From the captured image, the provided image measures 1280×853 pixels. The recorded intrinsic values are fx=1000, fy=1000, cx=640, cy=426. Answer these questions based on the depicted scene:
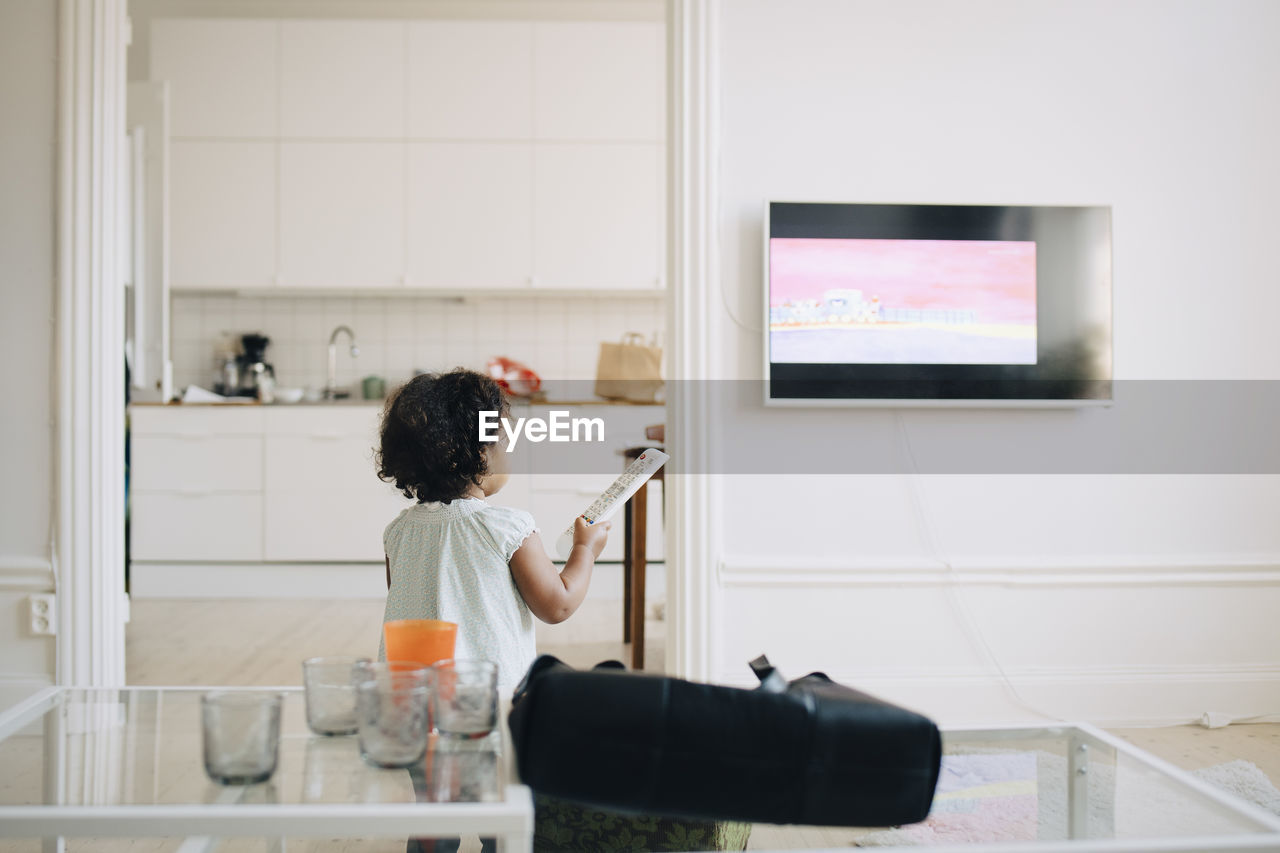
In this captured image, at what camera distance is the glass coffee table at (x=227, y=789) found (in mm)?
803

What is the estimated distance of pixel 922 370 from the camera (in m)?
2.52

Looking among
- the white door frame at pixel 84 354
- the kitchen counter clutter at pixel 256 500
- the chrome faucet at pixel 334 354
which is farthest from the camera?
the chrome faucet at pixel 334 354

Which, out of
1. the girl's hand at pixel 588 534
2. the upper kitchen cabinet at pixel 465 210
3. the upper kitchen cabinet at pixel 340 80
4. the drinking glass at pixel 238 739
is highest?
A: the upper kitchen cabinet at pixel 340 80

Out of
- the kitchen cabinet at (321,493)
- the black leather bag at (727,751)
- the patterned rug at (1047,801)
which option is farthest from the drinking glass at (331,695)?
the kitchen cabinet at (321,493)

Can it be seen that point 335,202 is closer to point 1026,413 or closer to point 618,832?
point 1026,413

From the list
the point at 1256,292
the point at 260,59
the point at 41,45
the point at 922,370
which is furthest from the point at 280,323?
the point at 1256,292

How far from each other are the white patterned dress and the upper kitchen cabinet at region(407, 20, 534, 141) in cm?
347

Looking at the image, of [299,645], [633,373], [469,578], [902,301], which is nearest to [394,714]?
[469,578]

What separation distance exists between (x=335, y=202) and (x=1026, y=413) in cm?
324

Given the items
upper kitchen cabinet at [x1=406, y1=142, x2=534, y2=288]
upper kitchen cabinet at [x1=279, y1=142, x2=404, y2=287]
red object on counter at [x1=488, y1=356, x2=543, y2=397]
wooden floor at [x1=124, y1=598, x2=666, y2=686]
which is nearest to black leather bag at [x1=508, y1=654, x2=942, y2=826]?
wooden floor at [x1=124, y1=598, x2=666, y2=686]

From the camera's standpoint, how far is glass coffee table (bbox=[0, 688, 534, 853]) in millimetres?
803

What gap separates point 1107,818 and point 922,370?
1.60 meters

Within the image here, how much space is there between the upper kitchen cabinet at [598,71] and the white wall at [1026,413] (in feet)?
6.85

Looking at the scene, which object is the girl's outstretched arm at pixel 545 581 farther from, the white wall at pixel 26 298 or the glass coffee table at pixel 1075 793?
the white wall at pixel 26 298
